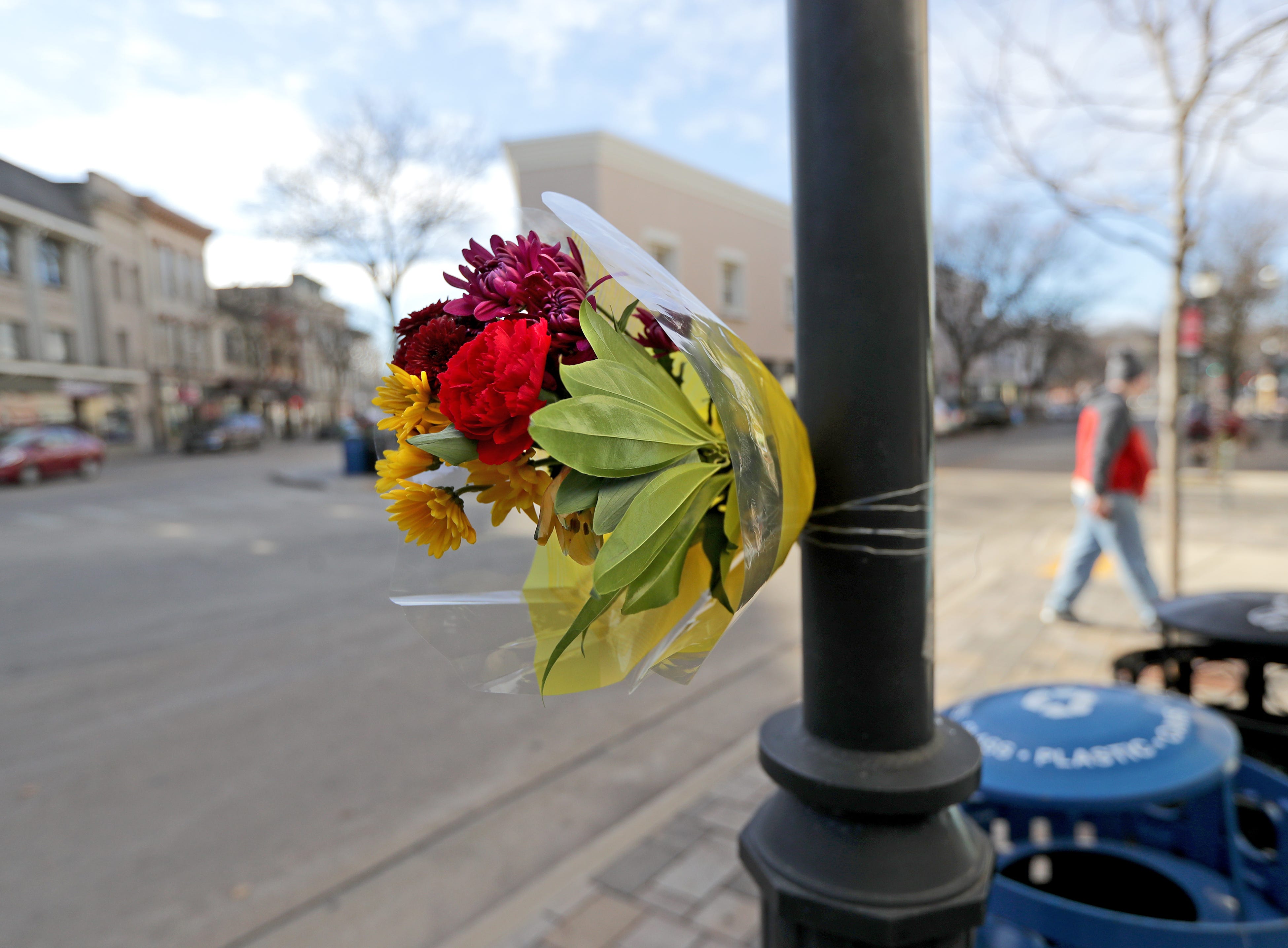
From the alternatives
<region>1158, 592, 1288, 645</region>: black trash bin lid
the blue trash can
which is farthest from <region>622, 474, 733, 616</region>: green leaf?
the blue trash can

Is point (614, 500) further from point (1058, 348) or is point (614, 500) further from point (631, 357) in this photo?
point (1058, 348)

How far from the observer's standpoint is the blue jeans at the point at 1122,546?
5.17 m

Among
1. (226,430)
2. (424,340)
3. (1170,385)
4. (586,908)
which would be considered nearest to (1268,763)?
(586,908)

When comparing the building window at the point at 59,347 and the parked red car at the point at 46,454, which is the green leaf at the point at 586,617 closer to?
the parked red car at the point at 46,454

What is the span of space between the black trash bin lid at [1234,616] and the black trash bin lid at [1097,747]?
0.63 m

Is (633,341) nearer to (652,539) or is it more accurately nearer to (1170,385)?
(652,539)

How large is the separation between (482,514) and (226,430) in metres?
38.1

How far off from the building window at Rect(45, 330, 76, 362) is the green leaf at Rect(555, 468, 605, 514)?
37.3 m

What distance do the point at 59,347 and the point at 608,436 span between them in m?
38.4

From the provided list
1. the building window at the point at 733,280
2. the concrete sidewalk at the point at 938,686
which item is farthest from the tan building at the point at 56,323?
Answer: the concrete sidewalk at the point at 938,686

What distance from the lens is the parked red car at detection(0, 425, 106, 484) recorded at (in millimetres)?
19266

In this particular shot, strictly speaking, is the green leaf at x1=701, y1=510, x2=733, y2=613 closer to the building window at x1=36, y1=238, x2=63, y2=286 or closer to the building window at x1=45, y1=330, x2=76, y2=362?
the building window at x1=36, y1=238, x2=63, y2=286

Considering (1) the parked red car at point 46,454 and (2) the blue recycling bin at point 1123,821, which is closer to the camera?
(2) the blue recycling bin at point 1123,821

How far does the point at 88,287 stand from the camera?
32.2 meters
